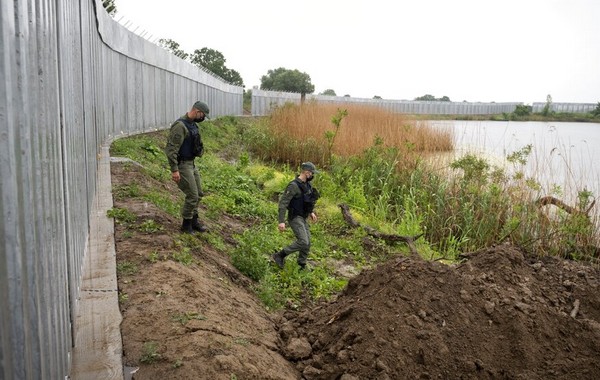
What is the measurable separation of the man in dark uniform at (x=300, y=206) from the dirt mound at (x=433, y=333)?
137cm

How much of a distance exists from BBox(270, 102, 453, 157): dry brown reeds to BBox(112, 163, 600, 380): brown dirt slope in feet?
24.8

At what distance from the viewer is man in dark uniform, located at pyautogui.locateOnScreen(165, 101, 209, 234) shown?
5.96 metres

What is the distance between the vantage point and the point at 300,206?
6.33 metres

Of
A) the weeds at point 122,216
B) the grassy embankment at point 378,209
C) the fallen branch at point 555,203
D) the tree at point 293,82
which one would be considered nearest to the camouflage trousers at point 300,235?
the grassy embankment at point 378,209

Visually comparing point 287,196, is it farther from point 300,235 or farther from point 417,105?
point 417,105

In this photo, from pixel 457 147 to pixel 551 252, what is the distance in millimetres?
5072

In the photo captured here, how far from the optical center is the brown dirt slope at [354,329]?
3.40m

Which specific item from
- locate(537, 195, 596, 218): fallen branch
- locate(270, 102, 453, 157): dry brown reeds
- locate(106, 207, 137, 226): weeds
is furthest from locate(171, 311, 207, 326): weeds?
locate(270, 102, 453, 157): dry brown reeds

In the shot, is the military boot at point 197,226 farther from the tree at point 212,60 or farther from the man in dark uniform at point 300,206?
the tree at point 212,60

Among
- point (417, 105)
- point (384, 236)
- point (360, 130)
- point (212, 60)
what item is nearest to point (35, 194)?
point (384, 236)

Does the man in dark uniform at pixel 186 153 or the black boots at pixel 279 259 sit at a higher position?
the man in dark uniform at pixel 186 153

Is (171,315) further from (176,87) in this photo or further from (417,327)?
(176,87)

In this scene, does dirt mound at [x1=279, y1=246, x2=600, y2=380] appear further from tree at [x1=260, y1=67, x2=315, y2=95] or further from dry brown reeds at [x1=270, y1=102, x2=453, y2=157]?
tree at [x1=260, y1=67, x2=315, y2=95]

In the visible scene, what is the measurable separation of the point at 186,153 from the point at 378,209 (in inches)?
210
